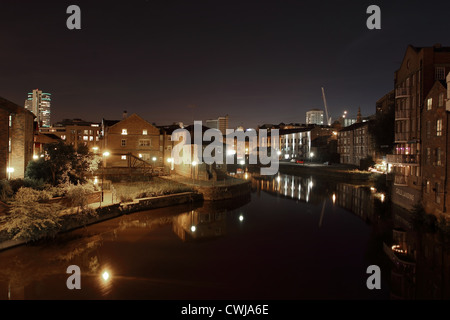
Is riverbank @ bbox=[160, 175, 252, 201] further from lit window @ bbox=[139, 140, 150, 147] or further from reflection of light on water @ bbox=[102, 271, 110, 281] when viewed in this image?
reflection of light on water @ bbox=[102, 271, 110, 281]

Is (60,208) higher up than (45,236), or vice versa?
(60,208)

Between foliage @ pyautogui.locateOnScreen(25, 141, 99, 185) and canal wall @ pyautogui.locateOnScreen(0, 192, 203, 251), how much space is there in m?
4.33

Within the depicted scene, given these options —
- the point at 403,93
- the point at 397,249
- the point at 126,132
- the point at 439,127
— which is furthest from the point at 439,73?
the point at 126,132

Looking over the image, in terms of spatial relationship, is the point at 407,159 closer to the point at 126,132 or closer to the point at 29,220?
the point at 29,220

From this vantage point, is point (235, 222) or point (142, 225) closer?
point (142, 225)

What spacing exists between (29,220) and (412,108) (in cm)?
2772

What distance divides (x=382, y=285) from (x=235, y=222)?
12.0m

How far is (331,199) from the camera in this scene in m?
33.6

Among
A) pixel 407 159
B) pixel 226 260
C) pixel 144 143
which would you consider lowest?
pixel 226 260

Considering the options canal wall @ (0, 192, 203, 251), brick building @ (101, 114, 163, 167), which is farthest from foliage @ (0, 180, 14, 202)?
brick building @ (101, 114, 163, 167)

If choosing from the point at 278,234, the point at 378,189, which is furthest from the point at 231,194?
the point at 378,189

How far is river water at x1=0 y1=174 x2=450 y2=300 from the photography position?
11.3 meters

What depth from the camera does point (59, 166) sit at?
950 inches
